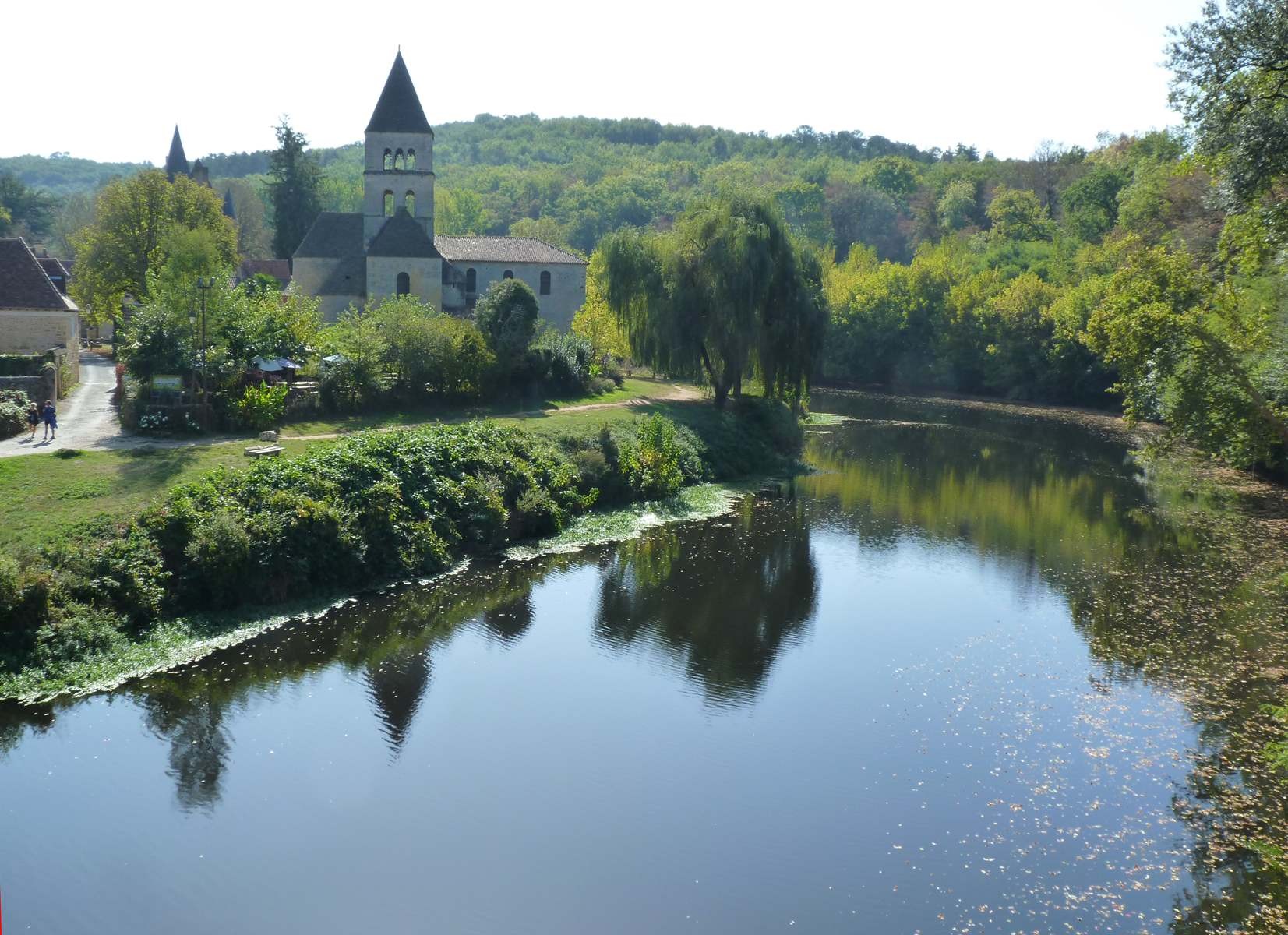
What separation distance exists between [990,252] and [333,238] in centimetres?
4414

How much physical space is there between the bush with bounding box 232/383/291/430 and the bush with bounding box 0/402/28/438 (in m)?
4.76

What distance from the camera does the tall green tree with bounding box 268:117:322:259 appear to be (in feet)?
222

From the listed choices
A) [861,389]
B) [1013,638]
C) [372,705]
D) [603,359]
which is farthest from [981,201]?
[372,705]

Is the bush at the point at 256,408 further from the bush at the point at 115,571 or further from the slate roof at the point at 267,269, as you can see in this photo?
the slate roof at the point at 267,269

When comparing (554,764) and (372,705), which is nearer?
(554,764)

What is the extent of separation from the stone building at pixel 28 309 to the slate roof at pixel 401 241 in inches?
551

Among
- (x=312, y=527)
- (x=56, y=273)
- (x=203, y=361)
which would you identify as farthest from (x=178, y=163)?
(x=312, y=527)

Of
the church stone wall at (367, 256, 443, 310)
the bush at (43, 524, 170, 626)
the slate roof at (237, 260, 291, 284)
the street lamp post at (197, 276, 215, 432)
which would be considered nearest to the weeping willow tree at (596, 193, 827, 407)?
the church stone wall at (367, 256, 443, 310)

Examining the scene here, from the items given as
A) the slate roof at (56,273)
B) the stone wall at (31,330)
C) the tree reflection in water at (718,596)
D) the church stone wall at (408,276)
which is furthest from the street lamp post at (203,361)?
the slate roof at (56,273)

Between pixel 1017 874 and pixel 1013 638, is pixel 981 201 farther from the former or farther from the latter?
pixel 1017 874

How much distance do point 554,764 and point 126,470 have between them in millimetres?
12822

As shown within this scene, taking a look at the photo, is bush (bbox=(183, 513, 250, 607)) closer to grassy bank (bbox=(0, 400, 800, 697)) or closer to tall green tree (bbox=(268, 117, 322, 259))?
grassy bank (bbox=(0, 400, 800, 697))

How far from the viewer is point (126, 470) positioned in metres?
21.8

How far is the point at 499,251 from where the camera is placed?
54812 mm
